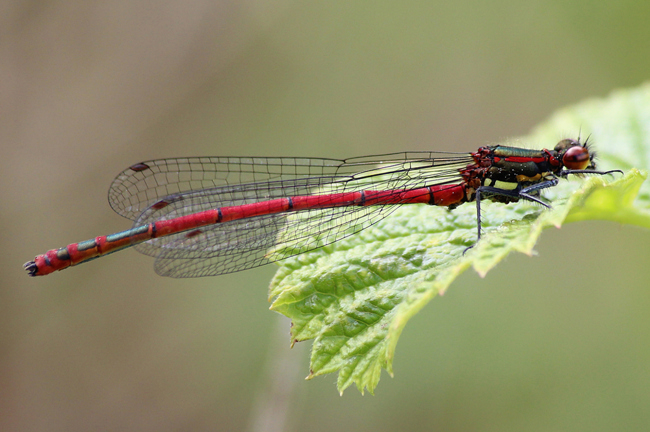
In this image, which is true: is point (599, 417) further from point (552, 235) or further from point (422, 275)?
point (422, 275)

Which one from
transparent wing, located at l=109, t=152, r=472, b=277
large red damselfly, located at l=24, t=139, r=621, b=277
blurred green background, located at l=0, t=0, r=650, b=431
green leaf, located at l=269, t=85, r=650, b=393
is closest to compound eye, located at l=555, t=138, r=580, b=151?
large red damselfly, located at l=24, t=139, r=621, b=277

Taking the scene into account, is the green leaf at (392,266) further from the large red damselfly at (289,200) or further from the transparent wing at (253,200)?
the transparent wing at (253,200)

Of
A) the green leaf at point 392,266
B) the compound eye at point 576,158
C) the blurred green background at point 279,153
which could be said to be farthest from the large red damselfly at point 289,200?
the blurred green background at point 279,153

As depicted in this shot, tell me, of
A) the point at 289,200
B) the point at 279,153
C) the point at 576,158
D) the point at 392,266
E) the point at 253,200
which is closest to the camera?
the point at 392,266

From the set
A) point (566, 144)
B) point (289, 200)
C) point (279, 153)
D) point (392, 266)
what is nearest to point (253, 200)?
point (289, 200)

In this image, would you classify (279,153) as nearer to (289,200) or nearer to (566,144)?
(289,200)

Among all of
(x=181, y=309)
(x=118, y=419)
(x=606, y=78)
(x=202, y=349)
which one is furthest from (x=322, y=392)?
(x=606, y=78)

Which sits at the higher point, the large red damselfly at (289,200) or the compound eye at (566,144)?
the compound eye at (566,144)
